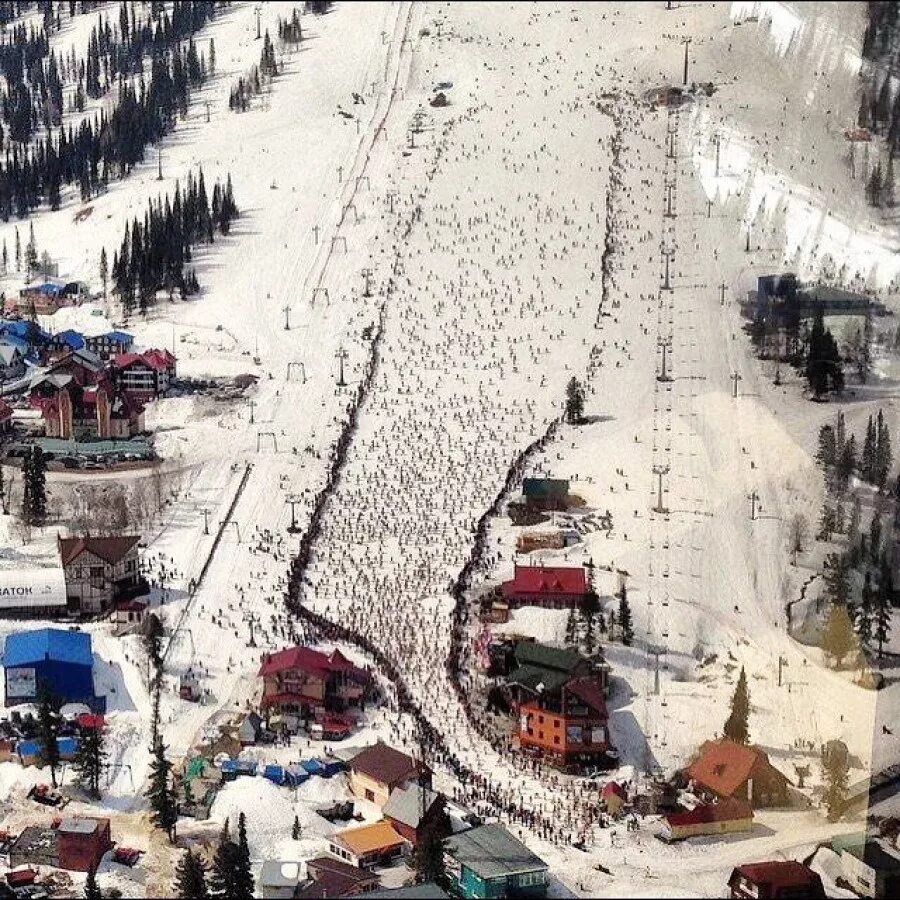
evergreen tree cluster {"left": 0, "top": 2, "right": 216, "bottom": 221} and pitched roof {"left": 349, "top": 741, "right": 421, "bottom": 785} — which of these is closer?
pitched roof {"left": 349, "top": 741, "right": 421, "bottom": 785}

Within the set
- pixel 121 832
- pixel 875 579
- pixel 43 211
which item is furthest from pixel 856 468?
pixel 43 211

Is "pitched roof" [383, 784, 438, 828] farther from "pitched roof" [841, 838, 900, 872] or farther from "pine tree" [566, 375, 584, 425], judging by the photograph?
"pine tree" [566, 375, 584, 425]

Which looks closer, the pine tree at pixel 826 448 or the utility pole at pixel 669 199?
the pine tree at pixel 826 448

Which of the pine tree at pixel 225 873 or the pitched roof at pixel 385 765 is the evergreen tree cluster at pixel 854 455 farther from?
the pine tree at pixel 225 873

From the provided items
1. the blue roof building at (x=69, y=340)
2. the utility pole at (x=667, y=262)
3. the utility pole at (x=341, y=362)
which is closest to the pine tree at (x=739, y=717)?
the utility pole at (x=341, y=362)

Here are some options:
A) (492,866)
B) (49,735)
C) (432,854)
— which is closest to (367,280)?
(49,735)

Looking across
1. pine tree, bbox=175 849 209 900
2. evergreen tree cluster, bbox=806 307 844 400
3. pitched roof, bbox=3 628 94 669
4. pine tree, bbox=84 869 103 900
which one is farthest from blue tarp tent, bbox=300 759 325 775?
evergreen tree cluster, bbox=806 307 844 400
